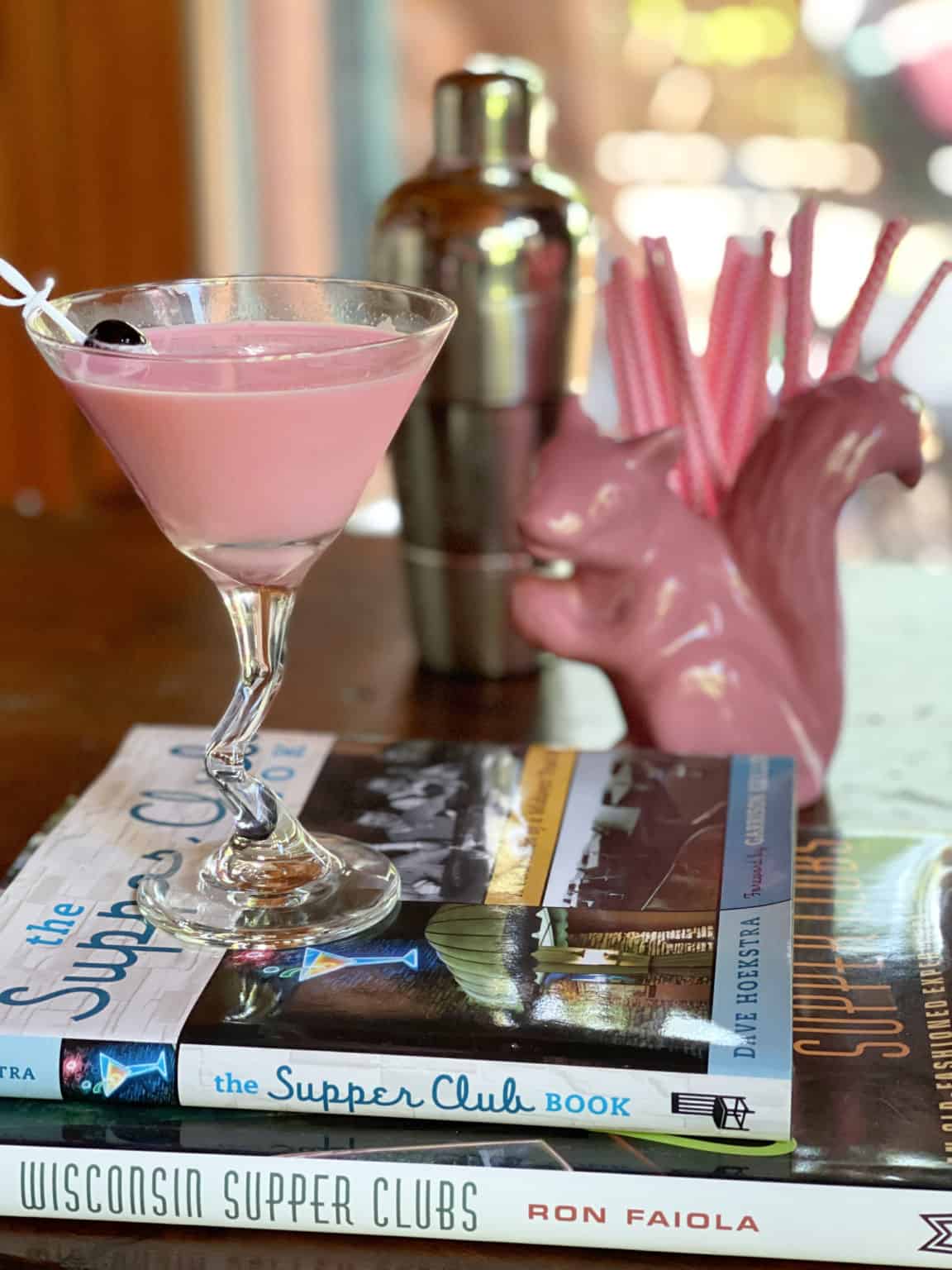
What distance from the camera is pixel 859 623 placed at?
1112mm

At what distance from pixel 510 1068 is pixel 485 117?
25.3 inches

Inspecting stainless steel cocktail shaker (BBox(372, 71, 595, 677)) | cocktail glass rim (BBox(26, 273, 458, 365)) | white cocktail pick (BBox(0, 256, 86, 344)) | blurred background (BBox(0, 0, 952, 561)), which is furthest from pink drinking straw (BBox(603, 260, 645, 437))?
blurred background (BBox(0, 0, 952, 561))

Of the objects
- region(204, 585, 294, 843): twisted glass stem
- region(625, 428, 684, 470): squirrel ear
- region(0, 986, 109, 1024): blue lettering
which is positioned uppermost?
region(625, 428, 684, 470): squirrel ear

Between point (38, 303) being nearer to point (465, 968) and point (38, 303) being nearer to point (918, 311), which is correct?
point (465, 968)

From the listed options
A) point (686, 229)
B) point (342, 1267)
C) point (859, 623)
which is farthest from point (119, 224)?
point (342, 1267)

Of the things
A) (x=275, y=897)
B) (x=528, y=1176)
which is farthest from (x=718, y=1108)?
(x=275, y=897)

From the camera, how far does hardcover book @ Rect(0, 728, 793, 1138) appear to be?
494 mm

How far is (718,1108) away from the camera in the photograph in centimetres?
48

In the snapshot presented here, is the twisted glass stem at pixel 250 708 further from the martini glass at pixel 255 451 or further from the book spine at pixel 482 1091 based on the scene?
the book spine at pixel 482 1091

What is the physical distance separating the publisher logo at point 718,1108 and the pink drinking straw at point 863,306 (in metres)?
0.46

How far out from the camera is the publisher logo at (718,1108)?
48cm

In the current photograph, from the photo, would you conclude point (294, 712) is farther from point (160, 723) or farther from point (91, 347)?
point (91, 347)

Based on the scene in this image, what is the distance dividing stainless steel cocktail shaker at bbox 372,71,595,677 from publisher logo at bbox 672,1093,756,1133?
556 mm

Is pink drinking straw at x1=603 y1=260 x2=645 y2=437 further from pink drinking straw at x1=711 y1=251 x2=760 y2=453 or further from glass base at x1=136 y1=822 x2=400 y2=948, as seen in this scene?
glass base at x1=136 y1=822 x2=400 y2=948
